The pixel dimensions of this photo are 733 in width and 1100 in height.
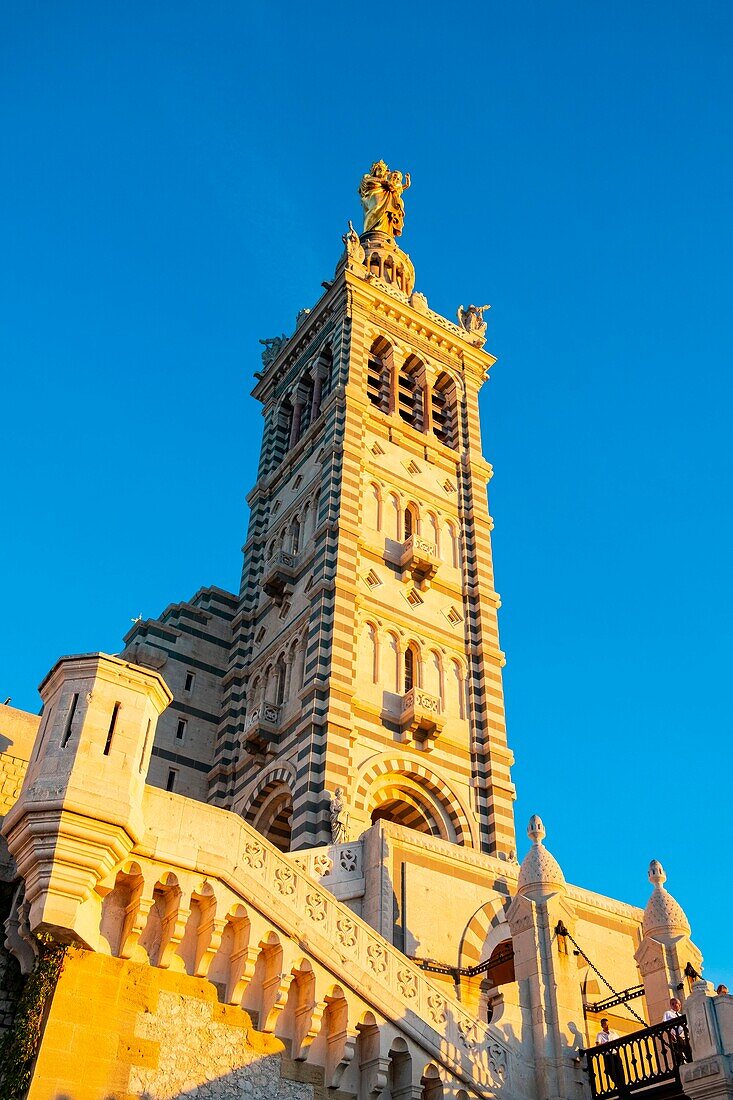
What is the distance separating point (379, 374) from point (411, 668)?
43.8 feet

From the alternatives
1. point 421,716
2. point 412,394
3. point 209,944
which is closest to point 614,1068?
point 209,944

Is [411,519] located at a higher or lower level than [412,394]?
lower

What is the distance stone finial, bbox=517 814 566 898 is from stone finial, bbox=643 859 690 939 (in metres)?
2.42

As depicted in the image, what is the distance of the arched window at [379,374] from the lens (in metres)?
40.2

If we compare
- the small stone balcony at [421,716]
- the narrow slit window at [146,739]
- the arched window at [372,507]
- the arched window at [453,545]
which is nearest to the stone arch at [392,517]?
the arched window at [372,507]

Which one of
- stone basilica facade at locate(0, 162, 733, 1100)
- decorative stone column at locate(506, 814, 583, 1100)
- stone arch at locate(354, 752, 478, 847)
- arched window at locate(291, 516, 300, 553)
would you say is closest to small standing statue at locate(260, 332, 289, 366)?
stone basilica facade at locate(0, 162, 733, 1100)

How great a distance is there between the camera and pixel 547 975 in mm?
16641

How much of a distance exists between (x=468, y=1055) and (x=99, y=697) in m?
7.39

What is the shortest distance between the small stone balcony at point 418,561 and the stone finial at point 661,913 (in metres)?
16.3

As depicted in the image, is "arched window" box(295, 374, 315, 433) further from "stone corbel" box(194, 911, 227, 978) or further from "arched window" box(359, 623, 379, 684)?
"stone corbel" box(194, 911, 227, 978)

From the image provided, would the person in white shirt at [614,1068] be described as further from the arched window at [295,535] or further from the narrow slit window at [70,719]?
the arched window at [295,535]

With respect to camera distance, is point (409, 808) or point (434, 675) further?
point (434, 675)

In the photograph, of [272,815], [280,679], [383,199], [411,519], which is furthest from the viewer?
[383,199]

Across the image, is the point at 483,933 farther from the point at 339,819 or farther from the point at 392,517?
the point at 392,517
